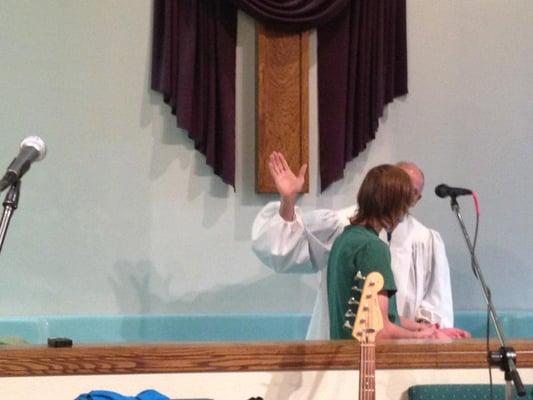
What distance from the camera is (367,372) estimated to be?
7.94ft

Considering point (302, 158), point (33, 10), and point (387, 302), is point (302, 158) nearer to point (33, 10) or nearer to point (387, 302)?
point (33, 10)

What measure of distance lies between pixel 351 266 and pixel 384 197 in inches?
8.6

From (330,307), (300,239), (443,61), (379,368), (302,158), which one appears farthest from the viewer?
(443,61)

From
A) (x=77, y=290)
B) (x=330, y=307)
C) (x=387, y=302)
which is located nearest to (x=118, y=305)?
(x=77, y=290)

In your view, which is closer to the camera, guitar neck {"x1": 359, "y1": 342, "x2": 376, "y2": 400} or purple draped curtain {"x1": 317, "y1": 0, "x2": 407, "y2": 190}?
guitar neck {"x1": 359, "y1": 342, "x2": 376, "y2": 400}

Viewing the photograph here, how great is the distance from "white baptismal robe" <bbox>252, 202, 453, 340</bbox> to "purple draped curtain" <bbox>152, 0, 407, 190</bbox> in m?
0.73

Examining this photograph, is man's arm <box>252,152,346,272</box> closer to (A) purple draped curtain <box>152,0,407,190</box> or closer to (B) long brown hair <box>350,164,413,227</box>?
(B) long brown hair <box>350,164,413,227</box>

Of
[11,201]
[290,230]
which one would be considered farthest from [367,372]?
[290,230]

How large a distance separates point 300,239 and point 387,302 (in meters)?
0.83

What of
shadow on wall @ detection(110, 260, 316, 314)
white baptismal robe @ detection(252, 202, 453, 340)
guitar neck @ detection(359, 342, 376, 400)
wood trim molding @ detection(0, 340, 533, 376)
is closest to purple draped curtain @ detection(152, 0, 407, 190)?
shadow on wall @ detection(110, 260, 316, 314)

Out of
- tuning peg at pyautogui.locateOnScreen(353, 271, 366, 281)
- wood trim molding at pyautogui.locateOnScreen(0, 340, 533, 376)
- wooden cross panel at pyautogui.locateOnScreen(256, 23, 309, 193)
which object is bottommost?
wood trim molding at pyautogui.locateOnScreen(0, 340, 533, 376)

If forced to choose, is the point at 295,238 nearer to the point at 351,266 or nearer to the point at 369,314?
the point at 351,266

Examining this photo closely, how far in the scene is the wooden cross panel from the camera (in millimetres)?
4391

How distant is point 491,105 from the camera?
4.71 m
